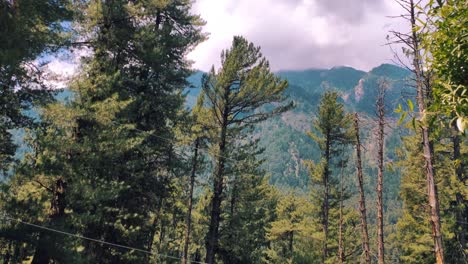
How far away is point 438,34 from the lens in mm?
2658

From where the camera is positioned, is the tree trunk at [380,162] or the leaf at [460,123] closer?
the leaf at [460,123]

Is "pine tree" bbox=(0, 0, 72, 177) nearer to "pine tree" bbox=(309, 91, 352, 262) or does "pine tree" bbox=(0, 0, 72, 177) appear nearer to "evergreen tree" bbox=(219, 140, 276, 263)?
"evergreen tree" bbox=(219, 140, 276, 263)

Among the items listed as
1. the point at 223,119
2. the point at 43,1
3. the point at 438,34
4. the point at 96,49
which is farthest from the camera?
the point at 223,119

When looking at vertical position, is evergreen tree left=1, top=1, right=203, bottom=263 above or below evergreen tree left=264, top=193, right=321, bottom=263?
above

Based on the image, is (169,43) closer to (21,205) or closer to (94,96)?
(94,96)

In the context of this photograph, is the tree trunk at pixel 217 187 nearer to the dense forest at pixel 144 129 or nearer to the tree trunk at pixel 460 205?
the dense forest at pixel 144 129

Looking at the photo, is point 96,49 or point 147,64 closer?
point 96,49

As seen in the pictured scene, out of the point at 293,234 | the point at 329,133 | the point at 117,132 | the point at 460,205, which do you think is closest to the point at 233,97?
the point at 117,132

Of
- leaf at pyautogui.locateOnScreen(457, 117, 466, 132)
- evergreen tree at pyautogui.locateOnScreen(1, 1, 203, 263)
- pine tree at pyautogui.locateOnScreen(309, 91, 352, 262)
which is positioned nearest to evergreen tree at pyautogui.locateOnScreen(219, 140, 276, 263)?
evergreen tree at pyautogui.locateOnScreen(1, 1, 203, 263)

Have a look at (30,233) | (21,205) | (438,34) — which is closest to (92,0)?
(21,205)

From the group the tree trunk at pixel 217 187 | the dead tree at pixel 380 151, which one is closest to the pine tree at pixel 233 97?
the tree trunk at pixel 217 187

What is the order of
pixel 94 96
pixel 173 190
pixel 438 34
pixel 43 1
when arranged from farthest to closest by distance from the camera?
pixel 173 190
pixel 94 96
pixel 43 1
pixel 438 34

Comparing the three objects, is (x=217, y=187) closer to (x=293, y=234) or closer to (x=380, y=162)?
(x=380, y=162)

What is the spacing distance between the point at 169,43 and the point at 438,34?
14013 mm
